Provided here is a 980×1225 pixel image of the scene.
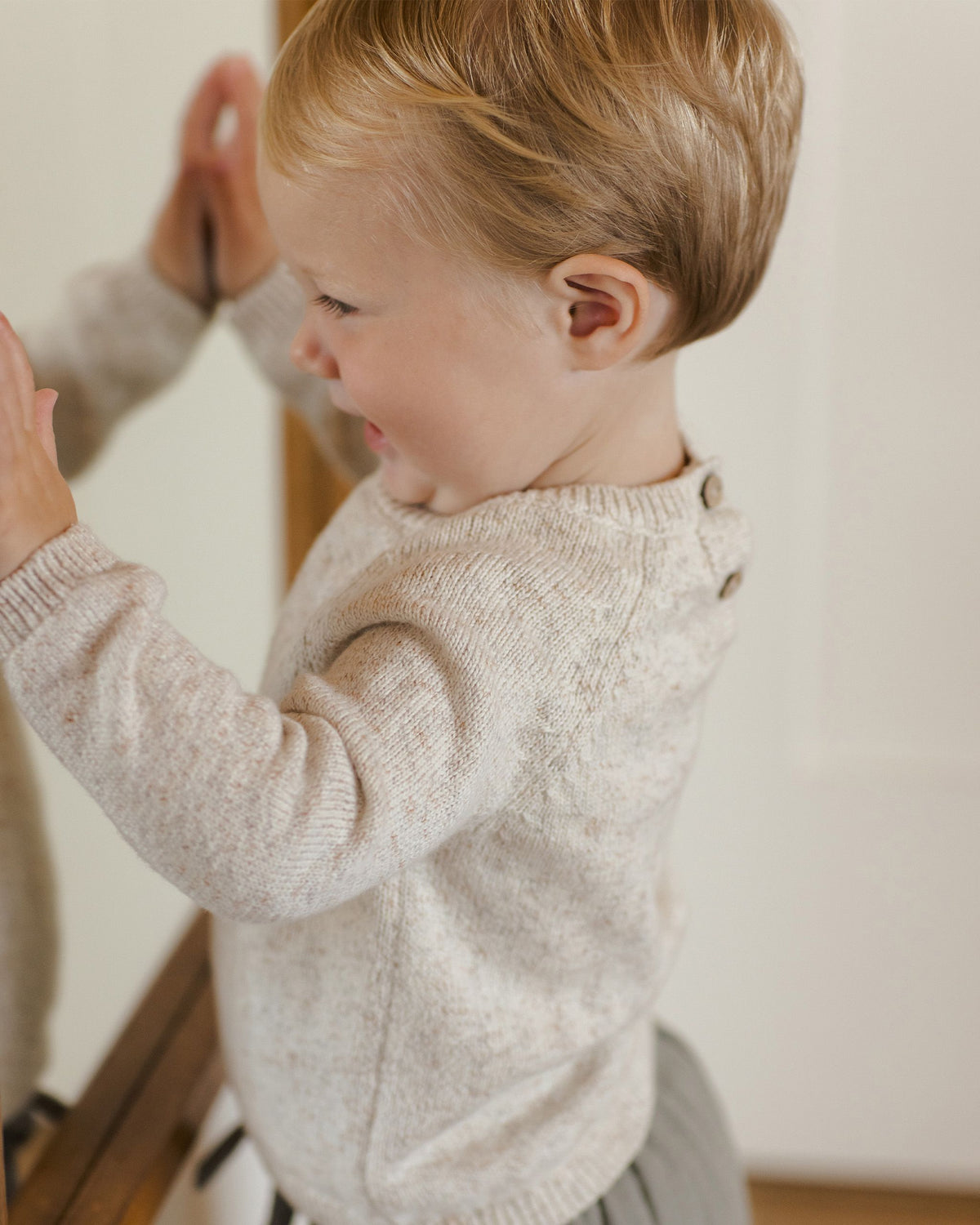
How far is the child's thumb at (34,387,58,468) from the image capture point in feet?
1.37

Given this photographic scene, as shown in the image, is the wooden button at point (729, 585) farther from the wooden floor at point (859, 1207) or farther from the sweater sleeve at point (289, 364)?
the wooden floor at point (859, 1207)

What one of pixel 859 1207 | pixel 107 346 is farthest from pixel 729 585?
pixel 859 1207

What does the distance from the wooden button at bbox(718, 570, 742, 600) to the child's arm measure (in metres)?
0.15

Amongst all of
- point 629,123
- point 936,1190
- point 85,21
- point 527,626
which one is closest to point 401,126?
point 629,123

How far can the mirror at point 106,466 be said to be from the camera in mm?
572

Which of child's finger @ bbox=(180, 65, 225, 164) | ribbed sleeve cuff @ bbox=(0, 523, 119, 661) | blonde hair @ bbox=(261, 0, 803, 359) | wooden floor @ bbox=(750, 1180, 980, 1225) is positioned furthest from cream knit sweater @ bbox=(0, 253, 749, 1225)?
wooden floor @ bbox=(750, 1180, 980, 1225)

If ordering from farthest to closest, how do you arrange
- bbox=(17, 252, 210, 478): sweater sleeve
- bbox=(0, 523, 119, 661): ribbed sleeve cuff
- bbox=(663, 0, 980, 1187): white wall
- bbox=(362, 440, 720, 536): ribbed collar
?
1. bbox=(663, 0, 980, 1187): white wall
2. bbox=(17, 252, 210, 478): sweater sleeve
3. bbox=(362, 440, 720, 536): ribbed collar
4. bbox=(0, 523, 119, 661): ribbed sleeve cuff

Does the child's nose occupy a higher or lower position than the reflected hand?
lower

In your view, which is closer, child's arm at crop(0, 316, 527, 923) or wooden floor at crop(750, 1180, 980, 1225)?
child's arm at crop(0, 316, 527, 923)

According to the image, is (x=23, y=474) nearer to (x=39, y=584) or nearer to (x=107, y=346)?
(x=39, y=584)

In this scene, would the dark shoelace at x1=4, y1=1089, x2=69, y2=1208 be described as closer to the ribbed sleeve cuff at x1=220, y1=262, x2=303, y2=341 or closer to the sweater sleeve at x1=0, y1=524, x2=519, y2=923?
the sweater sleeve at x1=0, y1=524, x2=519, y2=923

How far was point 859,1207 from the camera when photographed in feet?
4.05

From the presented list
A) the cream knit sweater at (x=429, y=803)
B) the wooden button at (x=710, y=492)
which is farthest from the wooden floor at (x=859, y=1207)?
the wooden button at (x=710, y=492)

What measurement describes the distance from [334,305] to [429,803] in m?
0.20
